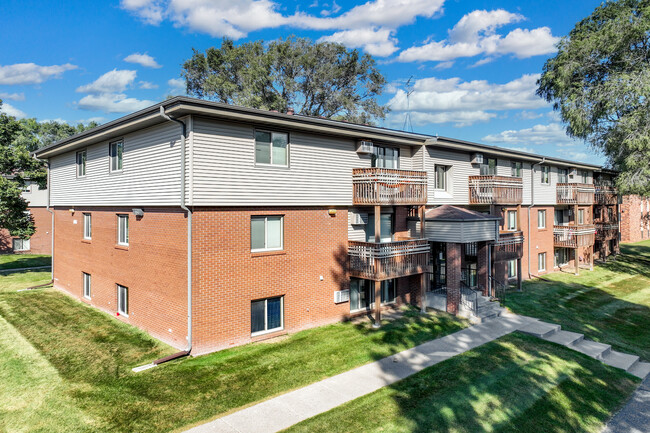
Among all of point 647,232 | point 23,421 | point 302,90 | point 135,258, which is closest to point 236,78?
point 302,90

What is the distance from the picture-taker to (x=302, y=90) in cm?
3897

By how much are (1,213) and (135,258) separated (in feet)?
36.5

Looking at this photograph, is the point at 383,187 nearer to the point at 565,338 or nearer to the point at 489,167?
the point at 565,338

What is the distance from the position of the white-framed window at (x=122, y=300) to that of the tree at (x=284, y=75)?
25.3 metres

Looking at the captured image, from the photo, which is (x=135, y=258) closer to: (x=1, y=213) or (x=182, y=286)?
(x=182, y=286)

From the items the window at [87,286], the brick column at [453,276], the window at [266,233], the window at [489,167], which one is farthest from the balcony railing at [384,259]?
the window at [87,286]

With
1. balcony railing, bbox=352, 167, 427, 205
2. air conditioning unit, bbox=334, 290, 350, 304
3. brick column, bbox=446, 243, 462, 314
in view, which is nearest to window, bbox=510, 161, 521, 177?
brick column, bbox=446, 243, 462, 314

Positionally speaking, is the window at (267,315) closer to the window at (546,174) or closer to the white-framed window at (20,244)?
the window at (546,174)

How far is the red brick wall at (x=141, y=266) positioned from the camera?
11664mm

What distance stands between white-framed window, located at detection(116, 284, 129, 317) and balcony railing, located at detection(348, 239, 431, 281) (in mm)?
8626

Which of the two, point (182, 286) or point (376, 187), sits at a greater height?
point (376, 187)

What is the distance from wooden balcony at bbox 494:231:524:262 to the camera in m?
19.0

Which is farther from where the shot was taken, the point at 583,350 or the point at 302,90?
the point at 302,90

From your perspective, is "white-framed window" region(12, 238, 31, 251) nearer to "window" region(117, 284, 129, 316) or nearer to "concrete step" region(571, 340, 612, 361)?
"window" region(117, 284, 129, 316)
